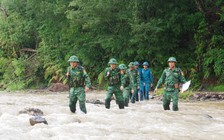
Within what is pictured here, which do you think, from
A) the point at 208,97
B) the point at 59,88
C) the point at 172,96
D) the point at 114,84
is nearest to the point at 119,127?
the point at 172,96

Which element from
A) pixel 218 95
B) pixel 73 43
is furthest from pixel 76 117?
pixel 73 43

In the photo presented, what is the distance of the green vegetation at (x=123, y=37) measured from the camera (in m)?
25.0

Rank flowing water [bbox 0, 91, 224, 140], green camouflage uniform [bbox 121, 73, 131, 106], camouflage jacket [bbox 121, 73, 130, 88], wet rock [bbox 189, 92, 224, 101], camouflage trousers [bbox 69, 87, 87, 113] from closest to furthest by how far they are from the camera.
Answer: flowing water [bbox 0, 91, 224, 140] → camouflage trousers [bbox 69, 87, 87, 113] → camouflage jacket [bbox 121, 73, 130, 88] → green camouflage uniform [bbox 121, 73, 131, 106] → wet rock [bbox 189, 92, 224, 101]

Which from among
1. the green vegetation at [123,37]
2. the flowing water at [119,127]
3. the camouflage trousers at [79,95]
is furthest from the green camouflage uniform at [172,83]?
the green vegetation at [123,37]

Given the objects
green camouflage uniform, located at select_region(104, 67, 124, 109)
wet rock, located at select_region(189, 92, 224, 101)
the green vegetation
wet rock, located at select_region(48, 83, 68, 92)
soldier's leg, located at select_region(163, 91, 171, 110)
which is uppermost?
the green vegetation

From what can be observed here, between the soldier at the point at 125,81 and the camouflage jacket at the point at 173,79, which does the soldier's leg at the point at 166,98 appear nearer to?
the camouflage jacket at the point at 173,79

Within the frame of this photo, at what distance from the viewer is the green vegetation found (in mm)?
25016

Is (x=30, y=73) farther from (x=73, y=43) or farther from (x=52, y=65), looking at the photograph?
(x=73, y=43)

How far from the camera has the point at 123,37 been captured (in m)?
27.8

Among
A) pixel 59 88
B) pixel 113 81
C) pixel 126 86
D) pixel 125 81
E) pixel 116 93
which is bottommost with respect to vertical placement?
pixel 59 88

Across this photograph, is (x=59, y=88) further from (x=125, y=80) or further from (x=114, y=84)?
(x=114, y=84)

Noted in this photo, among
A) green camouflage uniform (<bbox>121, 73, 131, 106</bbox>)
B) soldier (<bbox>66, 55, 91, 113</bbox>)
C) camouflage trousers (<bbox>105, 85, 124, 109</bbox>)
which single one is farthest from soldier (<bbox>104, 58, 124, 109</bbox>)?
soldier (<bbox>66, 55, 91, 113</bbox>)

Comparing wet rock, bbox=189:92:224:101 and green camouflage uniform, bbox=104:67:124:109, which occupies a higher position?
green camouflage uniform, bbox=104:67:124:109

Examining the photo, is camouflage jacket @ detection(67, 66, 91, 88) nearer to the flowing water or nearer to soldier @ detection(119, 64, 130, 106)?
the flowing water
